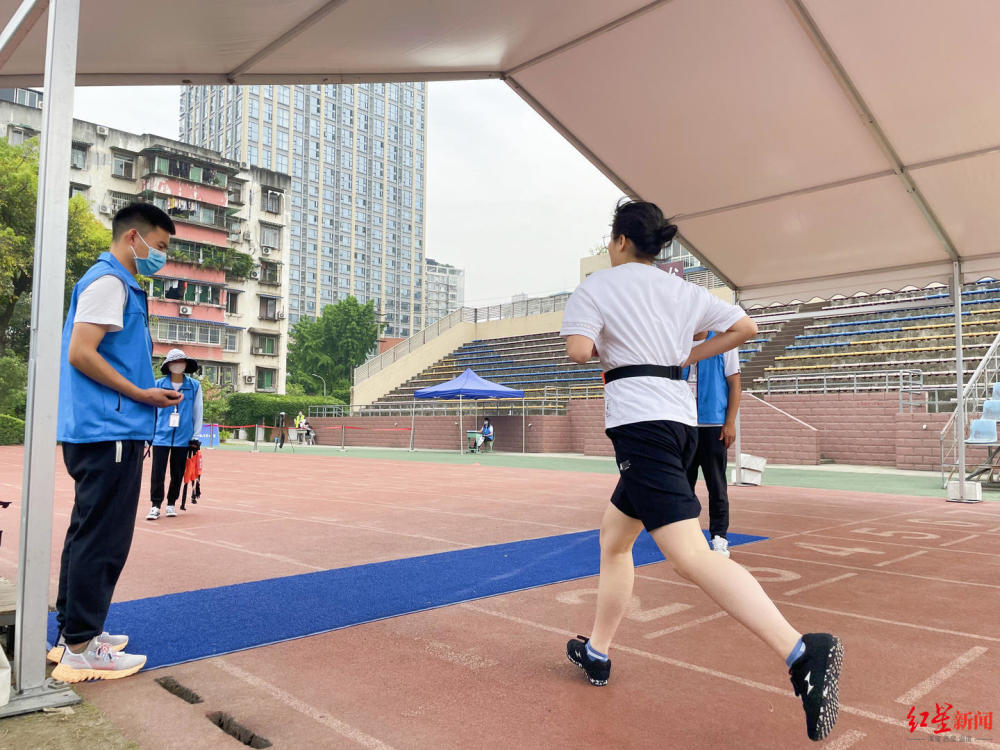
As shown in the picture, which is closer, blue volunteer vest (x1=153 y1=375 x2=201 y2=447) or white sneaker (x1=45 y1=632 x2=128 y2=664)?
white sneaker (x1=45 y1=632 x2=128 y2=664)

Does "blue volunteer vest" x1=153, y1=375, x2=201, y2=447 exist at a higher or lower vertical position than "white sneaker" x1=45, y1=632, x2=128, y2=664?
higher

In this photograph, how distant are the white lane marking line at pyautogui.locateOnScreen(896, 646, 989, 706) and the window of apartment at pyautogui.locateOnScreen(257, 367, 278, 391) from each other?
189ft

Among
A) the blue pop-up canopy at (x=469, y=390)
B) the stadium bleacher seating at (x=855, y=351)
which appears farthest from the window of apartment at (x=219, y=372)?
the blue pop-up canopy at (x=469, y=390)

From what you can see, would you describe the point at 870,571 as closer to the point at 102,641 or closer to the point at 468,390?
the point at 102,641

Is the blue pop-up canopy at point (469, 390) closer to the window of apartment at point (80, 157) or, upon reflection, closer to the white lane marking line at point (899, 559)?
the white lane marking line at point (899, 559)

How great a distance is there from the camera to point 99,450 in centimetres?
292

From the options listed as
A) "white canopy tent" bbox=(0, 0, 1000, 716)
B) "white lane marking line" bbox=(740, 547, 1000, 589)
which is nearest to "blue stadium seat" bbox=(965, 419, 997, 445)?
"white canopy tent" bbox=(0, 0, 1000, 716)

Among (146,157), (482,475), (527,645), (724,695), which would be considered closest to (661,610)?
(527,645)

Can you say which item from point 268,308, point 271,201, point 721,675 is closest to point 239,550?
point 721,675

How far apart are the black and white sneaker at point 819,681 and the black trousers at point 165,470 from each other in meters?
6.92

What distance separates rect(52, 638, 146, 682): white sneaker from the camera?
2.89 metres

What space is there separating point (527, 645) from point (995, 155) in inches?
267

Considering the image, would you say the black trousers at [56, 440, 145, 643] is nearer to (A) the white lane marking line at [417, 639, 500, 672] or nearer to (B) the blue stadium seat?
(A) the white lane marking line at [417, 639, 500, 672]

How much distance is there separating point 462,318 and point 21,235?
21111mm
